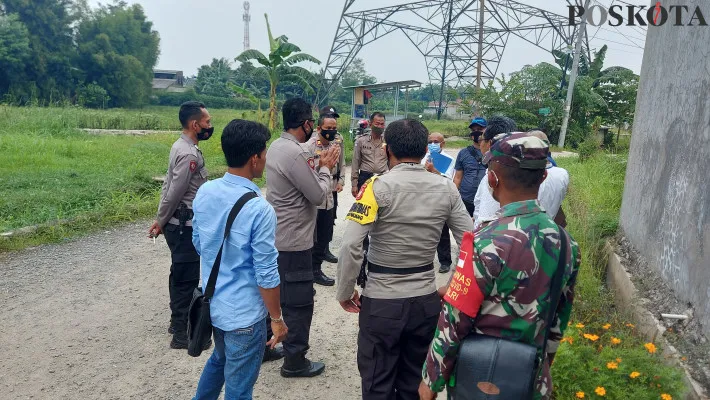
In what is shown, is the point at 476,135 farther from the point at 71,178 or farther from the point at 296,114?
the point at 71,178

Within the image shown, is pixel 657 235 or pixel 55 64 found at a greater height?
pixel 55 64

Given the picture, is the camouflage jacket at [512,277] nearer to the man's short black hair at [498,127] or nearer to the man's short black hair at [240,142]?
the man's short black hair at [240,142]

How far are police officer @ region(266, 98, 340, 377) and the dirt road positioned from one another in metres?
0.27

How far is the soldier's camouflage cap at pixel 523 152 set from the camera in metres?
1.62

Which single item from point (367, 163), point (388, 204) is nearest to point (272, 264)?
point (388, 204)

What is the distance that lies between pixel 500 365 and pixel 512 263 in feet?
1.09

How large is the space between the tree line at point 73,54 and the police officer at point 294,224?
34730 millimetres

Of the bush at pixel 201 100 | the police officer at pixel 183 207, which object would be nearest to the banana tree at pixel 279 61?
the police officer at pixel 183 207

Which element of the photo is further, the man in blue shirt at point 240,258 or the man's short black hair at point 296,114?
the man's short black hair at point 296,114

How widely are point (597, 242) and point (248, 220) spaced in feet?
13.7

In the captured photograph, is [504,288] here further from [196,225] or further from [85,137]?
[85,137]

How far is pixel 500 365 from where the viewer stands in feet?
5.15

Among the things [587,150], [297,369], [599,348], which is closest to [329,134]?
[297,369]

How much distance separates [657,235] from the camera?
3803mm
